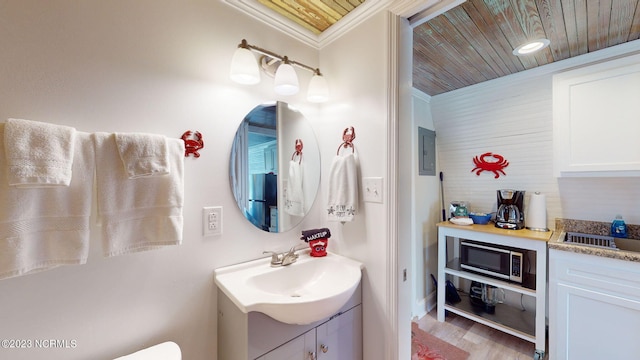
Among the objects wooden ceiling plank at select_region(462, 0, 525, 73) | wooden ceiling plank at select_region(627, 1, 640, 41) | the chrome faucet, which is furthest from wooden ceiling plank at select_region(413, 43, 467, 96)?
the chrome faucet

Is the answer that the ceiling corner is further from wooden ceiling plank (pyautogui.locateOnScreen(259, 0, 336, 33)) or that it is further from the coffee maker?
the coffee maker

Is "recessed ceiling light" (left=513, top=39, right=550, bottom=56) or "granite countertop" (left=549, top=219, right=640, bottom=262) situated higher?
"recessed ceiling light" (left=513, top=39, right=550, bottom=56)

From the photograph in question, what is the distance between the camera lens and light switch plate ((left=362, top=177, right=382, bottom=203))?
1.18m

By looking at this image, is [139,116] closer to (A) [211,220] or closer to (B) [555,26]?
(A) [211,220]

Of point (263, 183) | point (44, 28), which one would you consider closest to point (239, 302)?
point (263, 183)

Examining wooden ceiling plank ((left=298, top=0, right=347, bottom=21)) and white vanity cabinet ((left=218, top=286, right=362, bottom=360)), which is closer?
white vanity cabinet ((left=218, top=286, right=362, bottom=360))

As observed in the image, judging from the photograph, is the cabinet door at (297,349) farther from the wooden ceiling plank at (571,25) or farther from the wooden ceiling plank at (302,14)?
the wooden ceiling plank at (571,25)

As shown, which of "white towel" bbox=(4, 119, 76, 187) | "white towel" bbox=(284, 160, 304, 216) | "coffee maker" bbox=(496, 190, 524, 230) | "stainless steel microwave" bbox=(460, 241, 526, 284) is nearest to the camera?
"white towel" bbox=(4, 119, 76, 187)

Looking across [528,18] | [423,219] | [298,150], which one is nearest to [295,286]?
[298,150]

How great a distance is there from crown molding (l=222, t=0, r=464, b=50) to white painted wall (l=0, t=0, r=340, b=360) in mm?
63

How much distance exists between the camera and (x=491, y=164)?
87.6 inches

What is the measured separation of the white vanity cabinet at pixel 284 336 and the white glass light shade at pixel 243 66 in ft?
3.42

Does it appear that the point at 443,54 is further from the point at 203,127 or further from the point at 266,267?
the point at 266,267

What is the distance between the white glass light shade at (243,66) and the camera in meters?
1.09
